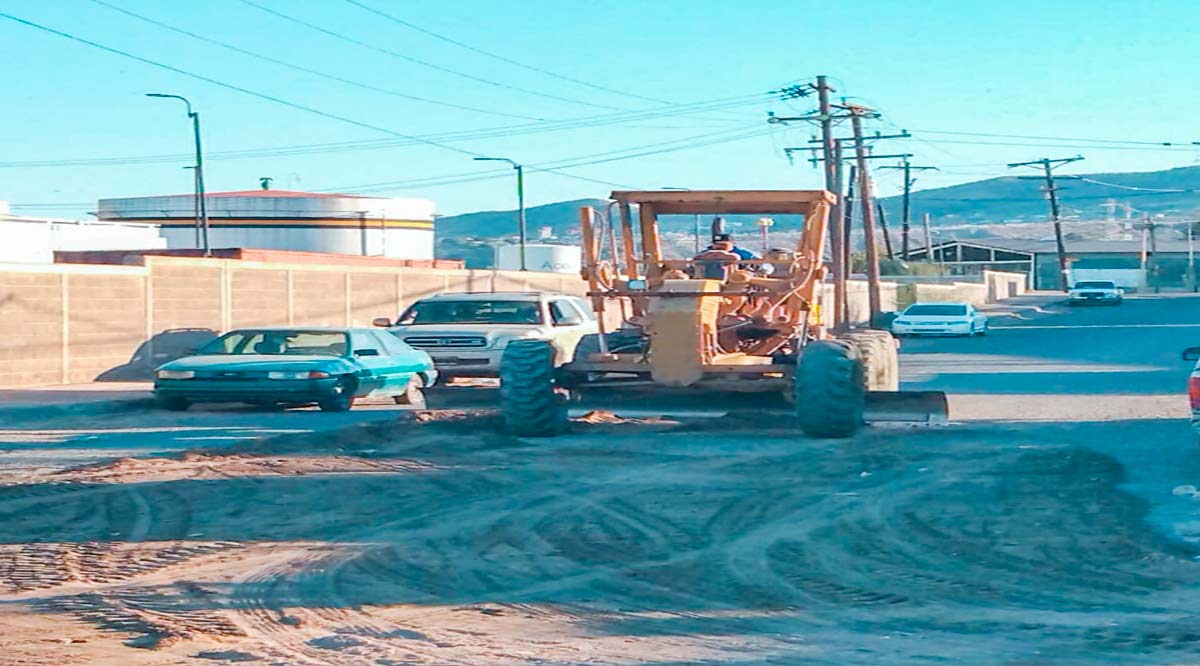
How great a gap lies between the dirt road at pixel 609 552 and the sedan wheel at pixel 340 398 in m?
3.64

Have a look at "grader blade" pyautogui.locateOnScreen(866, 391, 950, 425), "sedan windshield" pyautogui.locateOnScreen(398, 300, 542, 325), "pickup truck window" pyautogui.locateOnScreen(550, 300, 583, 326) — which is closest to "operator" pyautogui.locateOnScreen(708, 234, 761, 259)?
"grader blade" pyautogui.locateOnScreen(866, 391, 950, 425)

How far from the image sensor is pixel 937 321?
50.8 m

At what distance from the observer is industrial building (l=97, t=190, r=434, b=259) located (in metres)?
67.5

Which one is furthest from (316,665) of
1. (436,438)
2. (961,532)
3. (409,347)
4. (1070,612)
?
(409,347)

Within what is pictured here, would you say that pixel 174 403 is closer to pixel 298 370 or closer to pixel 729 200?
pixel 298 370

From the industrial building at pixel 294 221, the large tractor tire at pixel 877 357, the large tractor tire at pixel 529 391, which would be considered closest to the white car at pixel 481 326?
the large tractor tire at pixel 877 357

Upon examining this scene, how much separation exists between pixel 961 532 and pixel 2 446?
33.1 ft

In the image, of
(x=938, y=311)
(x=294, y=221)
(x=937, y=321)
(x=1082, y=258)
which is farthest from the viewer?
(x=1082, y=258)

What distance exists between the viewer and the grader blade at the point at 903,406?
53.9 feet

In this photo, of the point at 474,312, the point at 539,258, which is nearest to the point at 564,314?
the point at 474,312

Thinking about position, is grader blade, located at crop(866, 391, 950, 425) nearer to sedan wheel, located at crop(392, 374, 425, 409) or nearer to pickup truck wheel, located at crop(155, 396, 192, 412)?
sedan wheel, located at crop(392, 374, 425, 409)

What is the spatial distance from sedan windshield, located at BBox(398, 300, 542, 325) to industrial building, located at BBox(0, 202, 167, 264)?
13605 millimetres

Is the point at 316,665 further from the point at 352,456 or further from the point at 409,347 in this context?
the point at 409,347

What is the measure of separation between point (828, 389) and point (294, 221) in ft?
180
